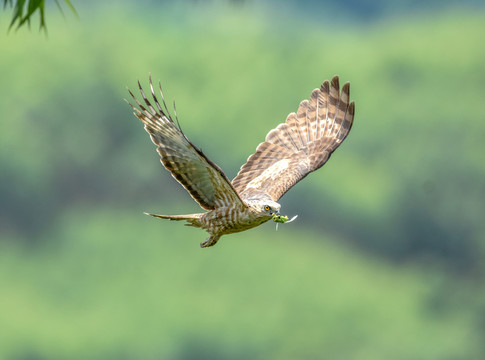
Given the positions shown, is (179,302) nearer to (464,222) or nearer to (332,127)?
(464,222)

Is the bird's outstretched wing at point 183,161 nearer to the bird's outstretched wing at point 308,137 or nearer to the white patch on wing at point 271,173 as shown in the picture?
the white patch on wing at point 271,173

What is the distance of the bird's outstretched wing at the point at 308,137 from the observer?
324 inches

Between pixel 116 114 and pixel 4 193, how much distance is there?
11.8 ft

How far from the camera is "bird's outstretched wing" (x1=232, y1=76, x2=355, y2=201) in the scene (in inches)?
324

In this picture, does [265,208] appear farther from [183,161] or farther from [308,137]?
[308,137]

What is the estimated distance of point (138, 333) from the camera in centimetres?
2803

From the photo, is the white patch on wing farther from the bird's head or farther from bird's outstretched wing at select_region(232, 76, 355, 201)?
the bird's head

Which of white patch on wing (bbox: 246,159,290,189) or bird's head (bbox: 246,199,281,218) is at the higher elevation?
white patch on wing (bbox: 246,159,290,189)

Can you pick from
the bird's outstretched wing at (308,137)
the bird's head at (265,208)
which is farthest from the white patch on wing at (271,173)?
the bird's head at (265,208)

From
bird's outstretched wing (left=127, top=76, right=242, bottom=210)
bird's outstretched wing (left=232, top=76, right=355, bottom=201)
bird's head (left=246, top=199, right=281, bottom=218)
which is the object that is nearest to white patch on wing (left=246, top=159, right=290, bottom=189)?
bird's outstretched wing (left=232, top=76, right=355, bottom=201)

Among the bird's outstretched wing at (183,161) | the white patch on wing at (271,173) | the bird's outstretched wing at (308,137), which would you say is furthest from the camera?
the bird's outstretched wing at (308,137)

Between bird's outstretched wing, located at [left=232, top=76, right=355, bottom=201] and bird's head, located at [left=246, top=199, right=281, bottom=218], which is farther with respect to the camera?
bird's outstretched wing, located at [left=232, top=76, right=355, bottom=201]

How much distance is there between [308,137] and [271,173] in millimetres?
664

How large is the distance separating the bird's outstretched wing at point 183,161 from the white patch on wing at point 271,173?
0.98 meters
